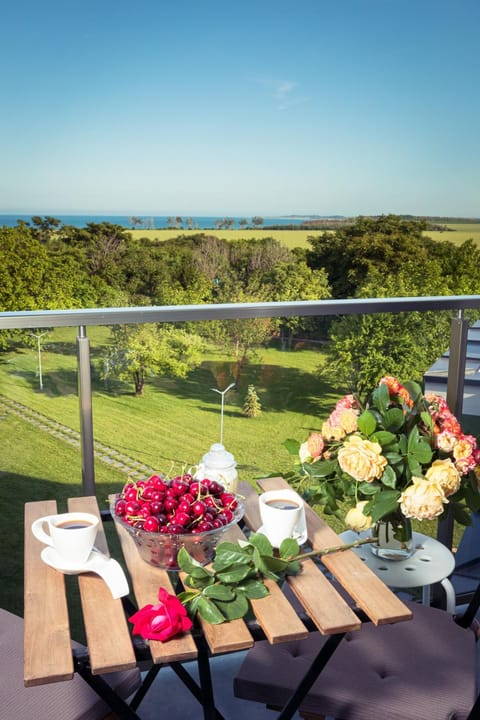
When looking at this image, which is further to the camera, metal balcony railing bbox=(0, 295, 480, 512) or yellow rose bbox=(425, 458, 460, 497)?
metal balcony railing bbox=(0, 295, 480, 512)

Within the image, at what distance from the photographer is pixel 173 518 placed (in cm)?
126

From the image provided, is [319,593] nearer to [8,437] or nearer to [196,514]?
[196,514]

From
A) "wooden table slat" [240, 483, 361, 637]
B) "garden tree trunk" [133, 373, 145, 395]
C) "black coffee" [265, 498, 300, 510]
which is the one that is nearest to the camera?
"wooden table slat" [240, 483, 361, 637]

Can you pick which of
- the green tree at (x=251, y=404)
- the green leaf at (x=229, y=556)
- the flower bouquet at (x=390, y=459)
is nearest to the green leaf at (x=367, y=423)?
the flower bouquet at (x=390, y=459)

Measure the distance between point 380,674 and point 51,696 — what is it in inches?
27.0

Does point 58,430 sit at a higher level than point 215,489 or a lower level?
lower

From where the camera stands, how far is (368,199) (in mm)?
32938

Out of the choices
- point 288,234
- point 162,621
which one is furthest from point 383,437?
point 288,234

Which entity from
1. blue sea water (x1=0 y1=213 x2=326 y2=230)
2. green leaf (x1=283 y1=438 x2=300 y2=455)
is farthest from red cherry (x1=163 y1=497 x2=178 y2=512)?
blue sea water (x1=0 y1=213 x2=326 y2=230)

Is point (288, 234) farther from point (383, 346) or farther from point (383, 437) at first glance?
point (383, 437)

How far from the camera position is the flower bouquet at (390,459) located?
1.51 meters

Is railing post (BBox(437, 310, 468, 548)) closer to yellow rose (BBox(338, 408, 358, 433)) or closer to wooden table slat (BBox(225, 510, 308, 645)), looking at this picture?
yellow rose (BBox(338, 408, 358, 433))

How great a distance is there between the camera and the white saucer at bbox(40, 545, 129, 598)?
1240mm

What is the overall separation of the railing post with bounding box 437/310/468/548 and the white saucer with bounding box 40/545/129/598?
1.67 m
